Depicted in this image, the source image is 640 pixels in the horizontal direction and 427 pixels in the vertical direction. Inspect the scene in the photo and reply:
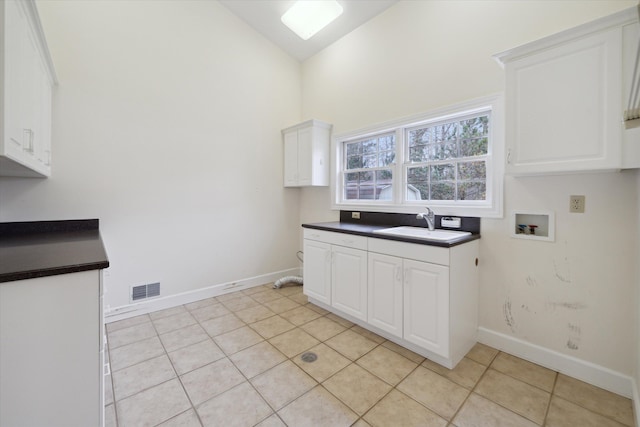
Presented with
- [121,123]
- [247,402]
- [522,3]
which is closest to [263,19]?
[121,123]

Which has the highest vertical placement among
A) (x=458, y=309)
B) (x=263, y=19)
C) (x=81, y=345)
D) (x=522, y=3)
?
(x=263, y=19)

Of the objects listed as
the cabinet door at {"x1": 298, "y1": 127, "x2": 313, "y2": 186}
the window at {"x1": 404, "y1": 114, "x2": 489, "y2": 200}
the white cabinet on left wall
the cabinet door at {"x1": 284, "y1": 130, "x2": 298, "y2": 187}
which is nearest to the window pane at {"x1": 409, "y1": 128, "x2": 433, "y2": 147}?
the window at {"x1": 404, "y1": 114, "x2": 489, "y2": 200}

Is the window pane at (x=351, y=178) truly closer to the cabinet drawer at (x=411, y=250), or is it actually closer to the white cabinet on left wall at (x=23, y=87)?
the cabinet drawer at (x=411, y=250)

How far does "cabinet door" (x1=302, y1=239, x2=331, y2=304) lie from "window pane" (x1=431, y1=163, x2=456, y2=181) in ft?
4.14

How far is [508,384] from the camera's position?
1.78 meters

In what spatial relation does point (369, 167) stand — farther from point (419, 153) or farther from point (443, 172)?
point (443, 172)

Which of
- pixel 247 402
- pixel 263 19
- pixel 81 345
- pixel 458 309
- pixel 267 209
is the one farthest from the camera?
pixel 267 209

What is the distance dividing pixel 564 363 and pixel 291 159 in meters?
3.35

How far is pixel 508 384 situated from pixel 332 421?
1.20 metres

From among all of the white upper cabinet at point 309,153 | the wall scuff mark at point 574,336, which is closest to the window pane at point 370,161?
the white upper cabinet at point 309,153

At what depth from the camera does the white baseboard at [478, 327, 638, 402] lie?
169 centimetres

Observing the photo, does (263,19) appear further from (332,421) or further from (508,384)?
(508,384)

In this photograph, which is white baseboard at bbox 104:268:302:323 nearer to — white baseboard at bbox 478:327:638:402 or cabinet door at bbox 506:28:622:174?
white baseboard at bbox 478:327:638:402

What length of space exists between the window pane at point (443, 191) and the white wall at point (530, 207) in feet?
1.41
